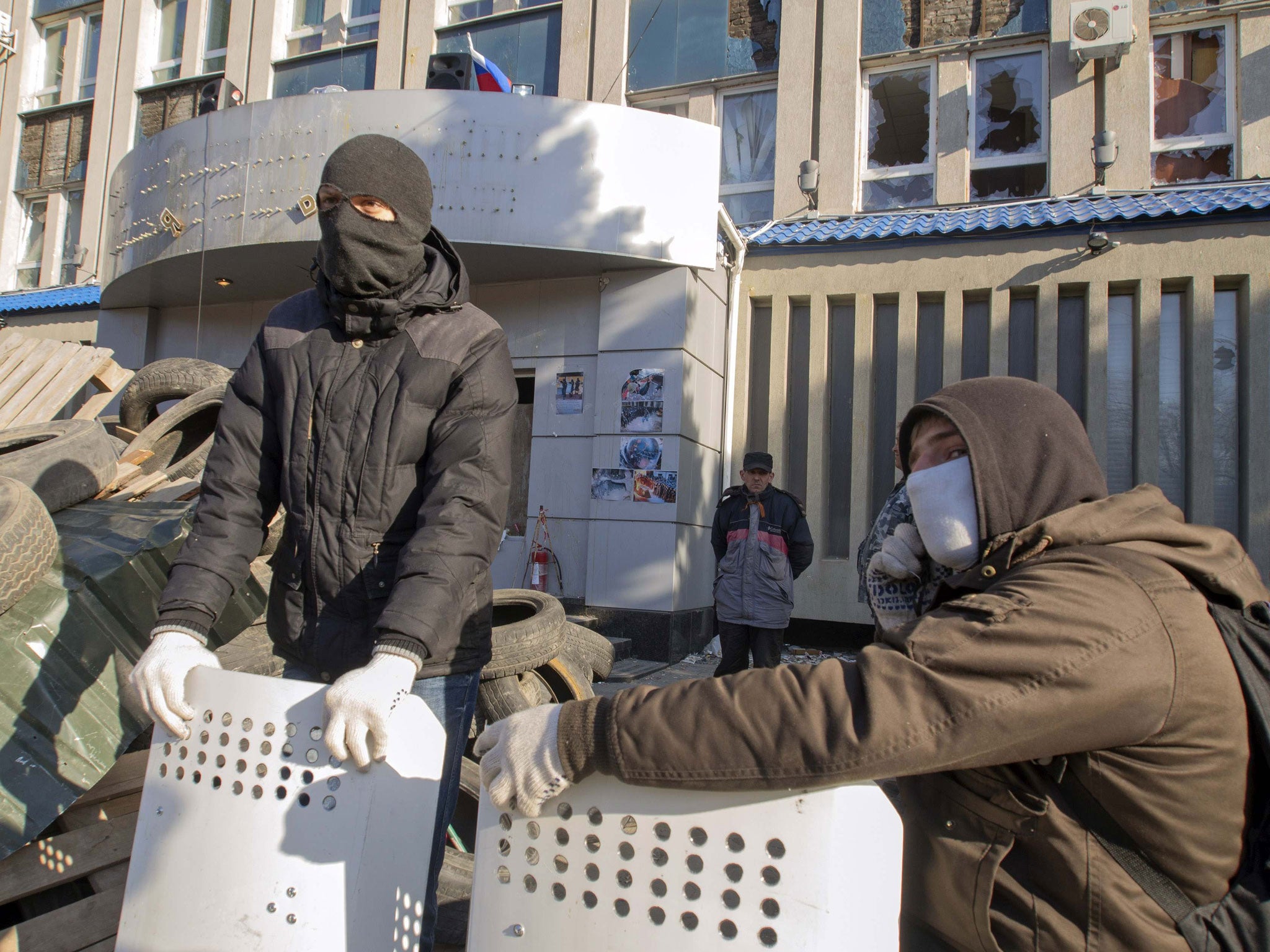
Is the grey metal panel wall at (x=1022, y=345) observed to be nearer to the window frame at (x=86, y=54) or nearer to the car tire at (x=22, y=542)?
the car tire at (x=22, y=542)

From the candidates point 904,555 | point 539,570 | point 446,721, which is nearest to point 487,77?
point 539,570

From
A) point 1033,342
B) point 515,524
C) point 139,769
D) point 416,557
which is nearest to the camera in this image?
point 416,557

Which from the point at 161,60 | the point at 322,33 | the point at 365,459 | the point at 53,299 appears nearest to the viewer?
the point at 365,459

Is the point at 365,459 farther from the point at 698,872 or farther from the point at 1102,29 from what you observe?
the point at 1102,29

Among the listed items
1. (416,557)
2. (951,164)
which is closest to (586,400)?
(951,164)

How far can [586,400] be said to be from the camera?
352 inches

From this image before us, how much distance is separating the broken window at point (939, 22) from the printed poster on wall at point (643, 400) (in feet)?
17.8

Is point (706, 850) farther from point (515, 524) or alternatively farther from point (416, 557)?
point (515, 524)

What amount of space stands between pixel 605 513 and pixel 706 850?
7.39 metres

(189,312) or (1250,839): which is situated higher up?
(189,312)

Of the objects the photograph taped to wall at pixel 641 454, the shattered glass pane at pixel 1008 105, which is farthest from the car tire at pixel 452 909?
the shattered glass pane at pixel 1008 105

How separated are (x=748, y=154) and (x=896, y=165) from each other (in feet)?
6.19

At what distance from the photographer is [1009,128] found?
10.2 m

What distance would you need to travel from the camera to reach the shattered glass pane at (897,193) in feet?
34.2
